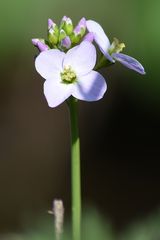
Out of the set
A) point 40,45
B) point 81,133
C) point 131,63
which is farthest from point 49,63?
point 81,133

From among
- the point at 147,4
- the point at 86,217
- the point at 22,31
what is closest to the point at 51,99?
the point at 86,217

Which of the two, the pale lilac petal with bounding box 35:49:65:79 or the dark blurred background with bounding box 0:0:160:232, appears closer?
the pale lilac petal with bounding box 35:49:65:79

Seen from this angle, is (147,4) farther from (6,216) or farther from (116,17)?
(6,216)

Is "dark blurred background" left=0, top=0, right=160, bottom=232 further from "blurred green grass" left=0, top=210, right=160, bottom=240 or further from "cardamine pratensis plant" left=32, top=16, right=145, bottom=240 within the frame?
"cardamine pratensis plant" left=32, top=16, right=145, bottom=240

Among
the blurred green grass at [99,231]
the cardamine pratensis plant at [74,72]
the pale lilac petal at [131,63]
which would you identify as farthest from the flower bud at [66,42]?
the blurred green grass at [99,231]

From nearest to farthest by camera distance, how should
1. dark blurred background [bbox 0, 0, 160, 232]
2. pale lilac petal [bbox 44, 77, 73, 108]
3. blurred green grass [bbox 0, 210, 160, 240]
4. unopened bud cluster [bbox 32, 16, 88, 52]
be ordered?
pale lilac petal [bbox 44, 77, 73, 108]
unopened bud cluster [bbox 32, 16, 88, 52]
blurred green grass [bbox 0, 210, 160, 240]
dark blurred background [bbox 0, 0, 160, 232]

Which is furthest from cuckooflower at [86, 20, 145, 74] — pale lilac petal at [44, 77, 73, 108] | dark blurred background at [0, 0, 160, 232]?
dark blurred background at [0, 0, 160, 232]

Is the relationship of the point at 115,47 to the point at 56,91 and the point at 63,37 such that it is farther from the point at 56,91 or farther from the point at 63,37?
the point at 56,91
